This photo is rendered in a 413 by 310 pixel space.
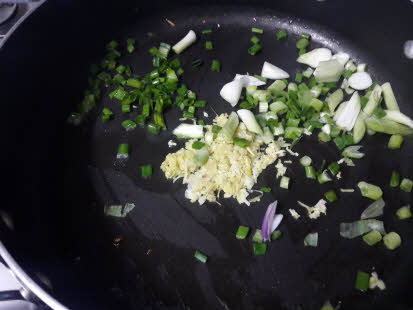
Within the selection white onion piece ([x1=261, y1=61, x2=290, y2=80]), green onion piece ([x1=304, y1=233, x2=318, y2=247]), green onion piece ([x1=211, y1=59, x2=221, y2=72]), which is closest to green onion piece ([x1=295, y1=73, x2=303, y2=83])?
white onion piece ([x1=261, y1=61, x2=290, y2=80])

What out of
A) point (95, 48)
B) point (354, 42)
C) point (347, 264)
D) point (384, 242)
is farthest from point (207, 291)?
point (354, 42)

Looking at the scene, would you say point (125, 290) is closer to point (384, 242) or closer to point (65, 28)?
point (384, 242)

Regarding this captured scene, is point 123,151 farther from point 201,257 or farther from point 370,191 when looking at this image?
point 370,191

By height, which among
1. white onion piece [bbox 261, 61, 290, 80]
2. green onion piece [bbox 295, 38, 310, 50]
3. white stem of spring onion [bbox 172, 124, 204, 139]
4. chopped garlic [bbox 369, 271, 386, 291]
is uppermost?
green onion piece [bbox 295, 38, 310, 50]

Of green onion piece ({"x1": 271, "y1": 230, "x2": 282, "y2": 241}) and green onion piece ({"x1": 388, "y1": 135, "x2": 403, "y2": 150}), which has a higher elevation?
green onion piece ({"x1": 388, "y1": 135, "x2": 403, "y2": 150})

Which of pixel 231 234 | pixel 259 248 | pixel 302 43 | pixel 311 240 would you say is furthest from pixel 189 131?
pixel 302 43

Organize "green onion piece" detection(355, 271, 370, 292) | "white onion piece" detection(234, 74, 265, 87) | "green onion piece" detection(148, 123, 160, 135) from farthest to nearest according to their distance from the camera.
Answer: "white onion piece" detection(234, 74, 265, 87) < "green onion piece" detection(148, 123, 160, 135) < "green onion piece" detection(355, 271, 370, 292)

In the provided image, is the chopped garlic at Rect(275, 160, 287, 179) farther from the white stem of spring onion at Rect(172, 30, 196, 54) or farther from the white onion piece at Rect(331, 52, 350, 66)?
the white stem of spring onion at Rect(172, 30, 196, 54)
